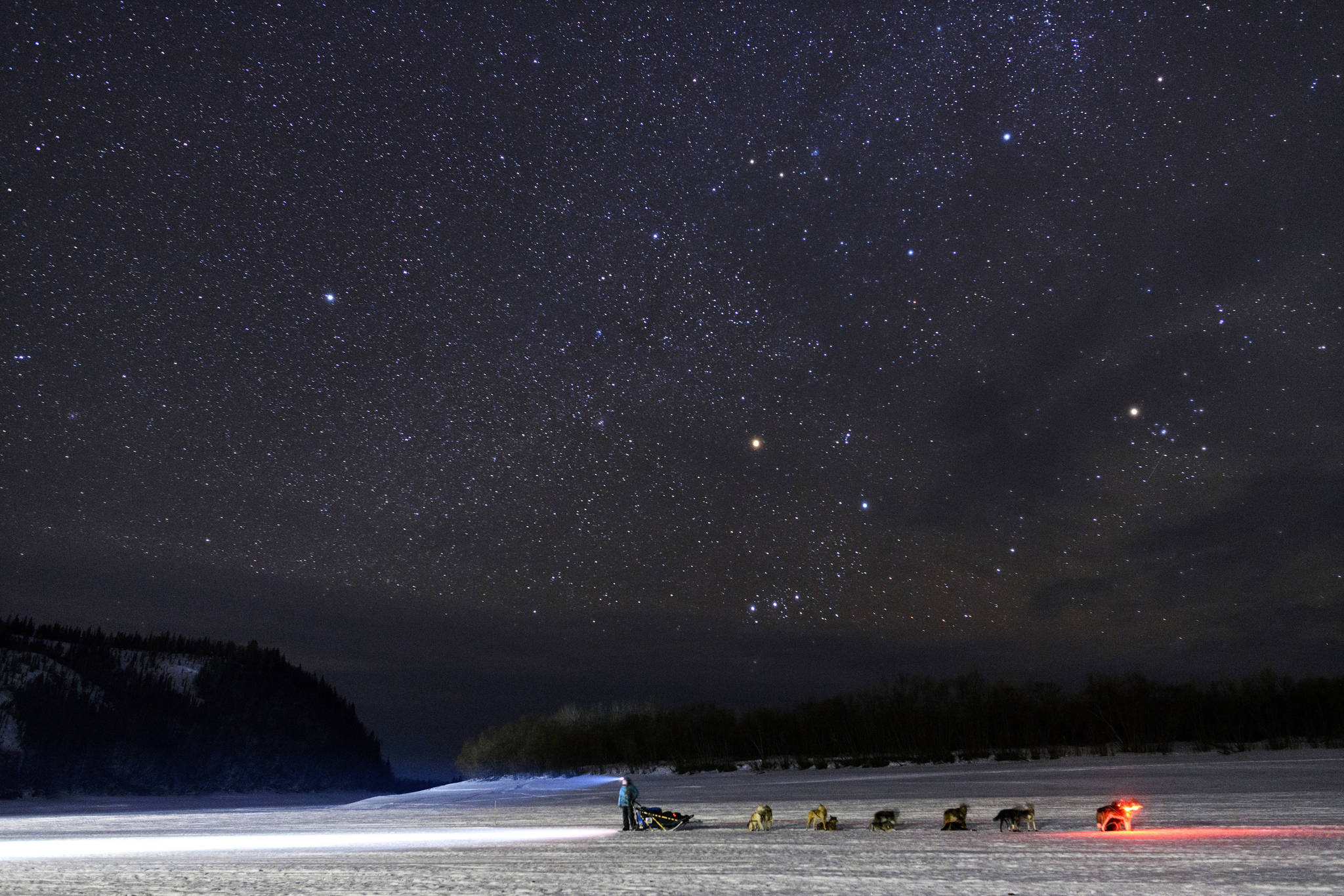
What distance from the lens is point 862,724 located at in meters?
→ 66.9

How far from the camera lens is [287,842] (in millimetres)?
19391

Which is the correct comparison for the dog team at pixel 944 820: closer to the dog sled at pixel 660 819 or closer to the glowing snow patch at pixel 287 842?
the dog sled at pixel 660 819

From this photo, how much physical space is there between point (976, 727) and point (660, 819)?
49625 mm

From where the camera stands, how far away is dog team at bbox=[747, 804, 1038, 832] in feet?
47.2

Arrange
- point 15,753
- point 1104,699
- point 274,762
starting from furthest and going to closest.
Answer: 1. point 274,762
2. point 15,753
3. point 1104,699

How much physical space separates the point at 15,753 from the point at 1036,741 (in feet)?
420

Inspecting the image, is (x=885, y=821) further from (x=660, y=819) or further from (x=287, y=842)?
(x=287, y=842)

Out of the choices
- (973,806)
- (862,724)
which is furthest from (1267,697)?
(973,806)

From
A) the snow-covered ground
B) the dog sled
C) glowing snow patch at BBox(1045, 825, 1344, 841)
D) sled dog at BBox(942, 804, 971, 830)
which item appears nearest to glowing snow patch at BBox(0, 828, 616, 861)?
the snow-covered ground

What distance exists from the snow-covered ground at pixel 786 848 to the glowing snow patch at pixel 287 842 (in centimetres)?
14

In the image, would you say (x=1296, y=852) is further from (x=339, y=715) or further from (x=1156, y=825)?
(x=339, y=715)

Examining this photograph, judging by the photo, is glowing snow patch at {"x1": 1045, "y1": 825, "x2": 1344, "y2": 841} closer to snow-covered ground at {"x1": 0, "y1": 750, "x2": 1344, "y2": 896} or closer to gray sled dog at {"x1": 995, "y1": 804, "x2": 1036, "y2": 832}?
snow-covered ground at {"x1": 0, "y1": 750, "x2": 1344, "y2": 896}

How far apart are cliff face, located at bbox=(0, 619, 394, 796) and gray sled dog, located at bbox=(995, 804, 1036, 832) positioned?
393 ft

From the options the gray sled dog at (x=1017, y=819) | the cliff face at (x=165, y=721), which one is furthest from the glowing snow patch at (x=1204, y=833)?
the cliff face at (x=165, y=721)
